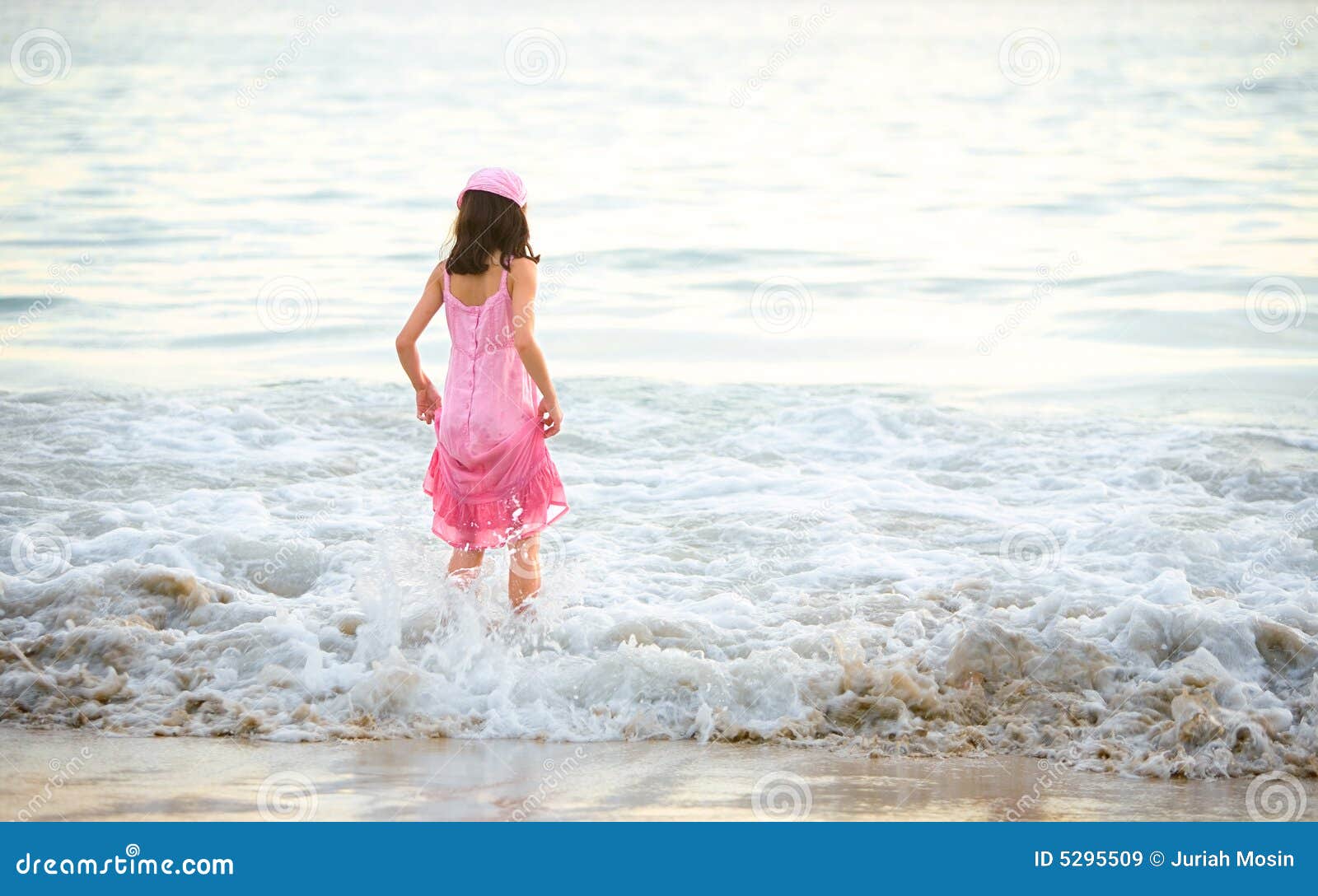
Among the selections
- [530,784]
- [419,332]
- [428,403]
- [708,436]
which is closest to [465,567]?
[428,403]

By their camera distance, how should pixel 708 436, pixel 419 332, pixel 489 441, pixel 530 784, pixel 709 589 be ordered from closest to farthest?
pixel 530 784, pixel 419 332, pixel 489 441, pixel 709 589, pixel 708 436

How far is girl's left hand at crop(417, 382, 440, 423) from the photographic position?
17.3ft

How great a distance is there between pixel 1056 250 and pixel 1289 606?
36.2 feet

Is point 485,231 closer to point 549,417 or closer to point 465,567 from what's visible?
point 549,417

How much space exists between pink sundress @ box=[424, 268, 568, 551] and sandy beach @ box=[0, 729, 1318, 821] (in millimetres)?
923

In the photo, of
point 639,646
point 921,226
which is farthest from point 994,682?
point 921,226

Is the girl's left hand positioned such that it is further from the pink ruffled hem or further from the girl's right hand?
the girl's right hand

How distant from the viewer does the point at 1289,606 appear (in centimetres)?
579

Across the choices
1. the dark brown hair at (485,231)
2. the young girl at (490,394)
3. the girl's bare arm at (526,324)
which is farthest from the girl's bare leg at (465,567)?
the dark brown hair at (485,231)

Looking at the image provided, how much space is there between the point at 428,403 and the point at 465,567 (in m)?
0.66

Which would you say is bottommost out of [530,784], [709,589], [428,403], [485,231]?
[530,784]

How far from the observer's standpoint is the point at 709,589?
6.33 meters

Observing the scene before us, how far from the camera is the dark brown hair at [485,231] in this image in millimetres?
5012

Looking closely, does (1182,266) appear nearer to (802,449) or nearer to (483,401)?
(802,449)
